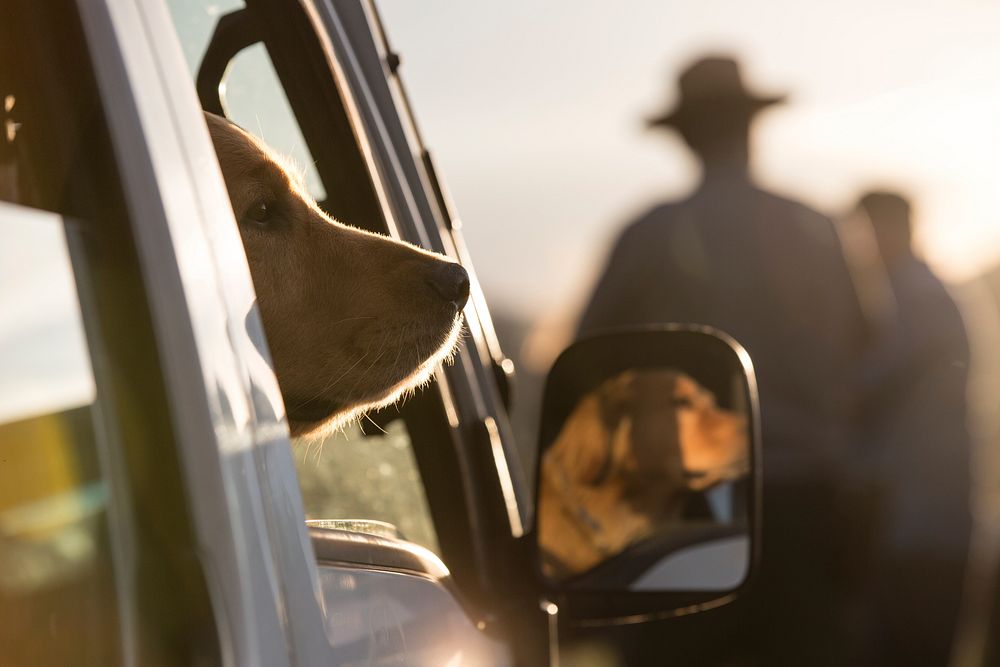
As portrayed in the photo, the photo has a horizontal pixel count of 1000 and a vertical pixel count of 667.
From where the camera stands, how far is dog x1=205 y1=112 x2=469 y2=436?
2.30m

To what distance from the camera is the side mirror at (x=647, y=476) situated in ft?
6.65

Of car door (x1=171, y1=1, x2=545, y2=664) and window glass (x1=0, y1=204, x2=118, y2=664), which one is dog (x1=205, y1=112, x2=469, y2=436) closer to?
car door (x1=171, y1=1, x2=545, y2=664)

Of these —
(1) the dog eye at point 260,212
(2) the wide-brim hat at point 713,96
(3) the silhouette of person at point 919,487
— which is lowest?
(3) the silhouette of person at point 919,487

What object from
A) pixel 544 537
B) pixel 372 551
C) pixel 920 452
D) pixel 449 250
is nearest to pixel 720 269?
pixel 920 452

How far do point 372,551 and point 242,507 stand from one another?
0.51 meters

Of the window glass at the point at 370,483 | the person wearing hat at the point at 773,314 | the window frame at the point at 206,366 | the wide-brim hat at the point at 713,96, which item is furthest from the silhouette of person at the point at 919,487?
the window frame at the point at 206,366

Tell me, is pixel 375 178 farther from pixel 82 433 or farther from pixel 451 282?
pixel 82 433

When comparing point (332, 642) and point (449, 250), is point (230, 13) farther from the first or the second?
point (332, 642)

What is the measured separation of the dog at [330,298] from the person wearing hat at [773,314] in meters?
2.18

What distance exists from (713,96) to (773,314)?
119cm

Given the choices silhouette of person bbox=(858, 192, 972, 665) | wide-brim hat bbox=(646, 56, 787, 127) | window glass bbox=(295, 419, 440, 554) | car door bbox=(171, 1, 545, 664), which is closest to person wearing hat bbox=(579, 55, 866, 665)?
wide-brim hat bbox=(646, 56, 787, 127)

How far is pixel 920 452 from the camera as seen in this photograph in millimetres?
6363

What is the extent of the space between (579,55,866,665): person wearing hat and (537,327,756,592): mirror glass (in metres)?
2.26

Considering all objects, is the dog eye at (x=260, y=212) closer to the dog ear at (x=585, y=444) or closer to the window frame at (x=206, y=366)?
the dog ear at (x=585, y=444)
